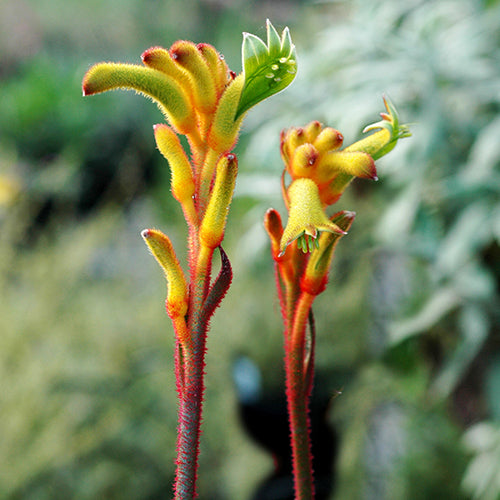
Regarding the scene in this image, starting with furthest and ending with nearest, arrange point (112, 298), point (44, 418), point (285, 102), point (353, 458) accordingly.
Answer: point (112, 298)
point (285, 102)
point (44, 418)
point (353, 458)

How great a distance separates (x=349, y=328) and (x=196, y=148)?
3.05 ft

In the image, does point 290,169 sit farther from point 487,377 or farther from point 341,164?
point 487,377

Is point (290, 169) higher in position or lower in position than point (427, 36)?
lower

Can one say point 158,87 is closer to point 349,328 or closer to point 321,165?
point 321,165

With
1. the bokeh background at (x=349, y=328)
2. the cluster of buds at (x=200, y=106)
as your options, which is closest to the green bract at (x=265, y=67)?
the cluster of buds at (x=200, y=106)

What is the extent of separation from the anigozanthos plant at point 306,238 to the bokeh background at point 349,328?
1.72 feet

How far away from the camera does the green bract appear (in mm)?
141

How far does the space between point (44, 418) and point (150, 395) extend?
22cm

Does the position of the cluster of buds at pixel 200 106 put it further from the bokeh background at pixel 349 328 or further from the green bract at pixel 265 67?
the bokeh background at pixel 349 328

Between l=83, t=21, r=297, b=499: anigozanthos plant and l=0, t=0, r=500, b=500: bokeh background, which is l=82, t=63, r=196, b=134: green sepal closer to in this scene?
l=83, t=21, r=297, b=499: anigozanthos plant

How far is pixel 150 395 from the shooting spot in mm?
1099

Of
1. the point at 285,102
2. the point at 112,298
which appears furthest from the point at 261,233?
the point at 112,298

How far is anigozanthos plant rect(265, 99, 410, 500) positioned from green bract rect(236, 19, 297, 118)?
0.7 inches

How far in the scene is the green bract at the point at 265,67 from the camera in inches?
5.6
